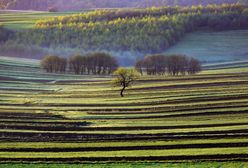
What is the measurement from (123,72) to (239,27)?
9882cm

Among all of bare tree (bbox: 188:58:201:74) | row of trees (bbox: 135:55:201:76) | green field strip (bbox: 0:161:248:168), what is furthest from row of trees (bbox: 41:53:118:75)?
green field strip (bbox: 0:161:248:168)

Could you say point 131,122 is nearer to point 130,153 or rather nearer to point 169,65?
point 130,153

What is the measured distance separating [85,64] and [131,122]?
68.9 meters

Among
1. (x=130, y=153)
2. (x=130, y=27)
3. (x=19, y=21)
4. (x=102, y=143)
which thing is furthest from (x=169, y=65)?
(x=19, y=21)

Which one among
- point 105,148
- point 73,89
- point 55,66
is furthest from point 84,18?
point 105,148

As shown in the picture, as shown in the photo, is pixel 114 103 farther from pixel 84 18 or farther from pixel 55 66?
pixel 84 18

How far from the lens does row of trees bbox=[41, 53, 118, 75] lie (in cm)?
12256

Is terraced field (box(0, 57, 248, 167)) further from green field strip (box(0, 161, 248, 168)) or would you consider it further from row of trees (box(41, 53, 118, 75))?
row of trees (box(41, 53, 118, 75))

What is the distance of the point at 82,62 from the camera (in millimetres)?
124562

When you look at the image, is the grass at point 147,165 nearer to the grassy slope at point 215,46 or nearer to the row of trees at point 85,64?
the row of trees at point 85,64

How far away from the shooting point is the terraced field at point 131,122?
4153cm

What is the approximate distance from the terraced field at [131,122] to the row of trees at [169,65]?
51.7ft

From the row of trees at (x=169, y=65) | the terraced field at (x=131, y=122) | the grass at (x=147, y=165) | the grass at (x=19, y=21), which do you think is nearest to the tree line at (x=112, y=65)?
the row of trees at (x=169, y=65)

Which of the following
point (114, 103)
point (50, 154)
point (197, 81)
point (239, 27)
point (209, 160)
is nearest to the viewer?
point (209, 160)
